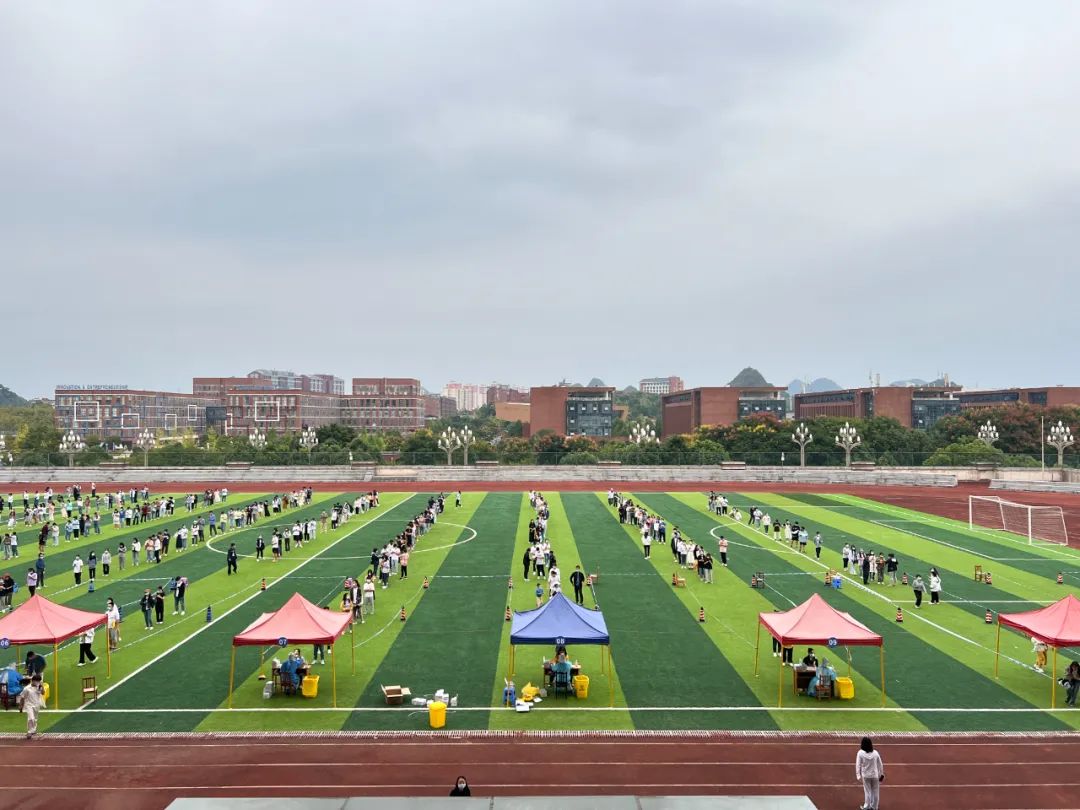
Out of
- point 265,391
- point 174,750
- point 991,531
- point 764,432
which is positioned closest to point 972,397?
point 764,432

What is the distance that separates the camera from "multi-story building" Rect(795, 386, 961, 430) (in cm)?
14375

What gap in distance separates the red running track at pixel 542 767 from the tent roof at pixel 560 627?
2.70 meters

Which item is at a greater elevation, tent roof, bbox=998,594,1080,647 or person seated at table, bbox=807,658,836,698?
tent roof, bbox=998,594,1080,647

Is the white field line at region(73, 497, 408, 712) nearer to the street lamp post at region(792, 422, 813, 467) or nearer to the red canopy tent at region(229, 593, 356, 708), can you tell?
the red canopy tent at region(229, 593, 356, 708)

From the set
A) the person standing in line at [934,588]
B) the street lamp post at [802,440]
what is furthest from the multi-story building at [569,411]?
the person standing in line at [934,588]

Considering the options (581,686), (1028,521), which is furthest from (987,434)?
(581,686)

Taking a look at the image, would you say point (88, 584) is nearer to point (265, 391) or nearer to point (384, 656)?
point (384, 656)

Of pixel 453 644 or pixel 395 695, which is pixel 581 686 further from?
pixel 453 644

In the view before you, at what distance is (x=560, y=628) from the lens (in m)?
18.7

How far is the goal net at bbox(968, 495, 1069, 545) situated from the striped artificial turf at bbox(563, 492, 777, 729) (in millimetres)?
23855

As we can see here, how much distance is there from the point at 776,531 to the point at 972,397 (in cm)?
13573

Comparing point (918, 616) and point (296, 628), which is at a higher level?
point (296, 628)

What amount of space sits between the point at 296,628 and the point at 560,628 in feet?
20.7

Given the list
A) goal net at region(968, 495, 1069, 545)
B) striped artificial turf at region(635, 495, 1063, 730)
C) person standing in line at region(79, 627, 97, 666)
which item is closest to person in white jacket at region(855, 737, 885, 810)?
striped artificial turf at region(635, 495, 1063, 730)
